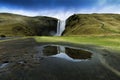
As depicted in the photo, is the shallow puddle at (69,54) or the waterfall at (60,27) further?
the waterfall at (60,27)

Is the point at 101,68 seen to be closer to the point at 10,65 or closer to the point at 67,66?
the point at 67,66

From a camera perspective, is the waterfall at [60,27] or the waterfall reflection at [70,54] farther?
the waterfall at [60,27]

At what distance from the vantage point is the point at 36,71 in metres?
20.1

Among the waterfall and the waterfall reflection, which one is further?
the waterfall

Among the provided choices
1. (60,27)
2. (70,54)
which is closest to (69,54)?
(70,54)

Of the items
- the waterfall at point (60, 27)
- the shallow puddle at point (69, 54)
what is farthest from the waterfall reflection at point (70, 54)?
the waterfall at point (60, 27)

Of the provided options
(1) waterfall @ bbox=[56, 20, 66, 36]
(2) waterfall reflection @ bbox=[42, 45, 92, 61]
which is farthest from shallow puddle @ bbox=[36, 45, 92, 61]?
(1) waterfall @ bbox=[56, 20, 66, 36]

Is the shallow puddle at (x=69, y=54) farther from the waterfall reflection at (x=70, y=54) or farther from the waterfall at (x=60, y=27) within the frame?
the waterfall at (x=60, y=27)

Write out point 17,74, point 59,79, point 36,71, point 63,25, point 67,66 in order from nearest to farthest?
point 59,79 < point 17,74 < point 36,71 < point 67,66 < point 63,25

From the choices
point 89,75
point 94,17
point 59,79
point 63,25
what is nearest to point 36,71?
point 59,79

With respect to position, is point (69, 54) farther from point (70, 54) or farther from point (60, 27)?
point (60, 27)

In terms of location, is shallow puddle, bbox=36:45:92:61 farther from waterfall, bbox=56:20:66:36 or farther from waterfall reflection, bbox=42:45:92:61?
waterfall, bbox=56:20:66:36

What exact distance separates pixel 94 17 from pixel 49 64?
125 metres

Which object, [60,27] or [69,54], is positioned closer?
[69,54]
